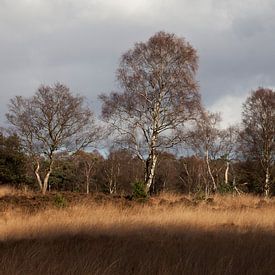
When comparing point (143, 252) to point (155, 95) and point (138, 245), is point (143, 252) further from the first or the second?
point (155, 95)

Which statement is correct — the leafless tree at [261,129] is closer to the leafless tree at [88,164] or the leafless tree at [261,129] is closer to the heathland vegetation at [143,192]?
the heathland vegetation at [143,192]

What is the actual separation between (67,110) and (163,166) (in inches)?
1397

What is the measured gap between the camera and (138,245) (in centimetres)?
753

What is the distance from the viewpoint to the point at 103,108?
27.4 metres

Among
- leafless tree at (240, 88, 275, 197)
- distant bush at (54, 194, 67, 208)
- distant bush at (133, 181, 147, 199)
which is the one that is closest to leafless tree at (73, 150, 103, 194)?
leafless tree at (240, 88, 275, 197)

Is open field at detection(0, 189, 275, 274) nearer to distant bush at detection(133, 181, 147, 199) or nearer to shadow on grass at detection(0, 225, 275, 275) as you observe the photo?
shadow on grass at detection(0, 225, 275, 275)

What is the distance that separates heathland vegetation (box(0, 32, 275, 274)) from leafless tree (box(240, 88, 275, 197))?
0.29 ft

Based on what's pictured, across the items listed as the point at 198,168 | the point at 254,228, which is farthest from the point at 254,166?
the point at 254,228

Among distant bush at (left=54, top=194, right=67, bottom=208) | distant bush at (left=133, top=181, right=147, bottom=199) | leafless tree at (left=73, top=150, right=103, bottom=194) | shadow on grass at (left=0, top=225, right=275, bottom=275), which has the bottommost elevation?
shadow on grass at (left=0, top=225, right=275, bottom=275)

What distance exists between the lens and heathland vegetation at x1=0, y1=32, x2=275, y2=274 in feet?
20.7

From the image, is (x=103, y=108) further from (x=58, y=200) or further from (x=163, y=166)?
(x=163, y=166)

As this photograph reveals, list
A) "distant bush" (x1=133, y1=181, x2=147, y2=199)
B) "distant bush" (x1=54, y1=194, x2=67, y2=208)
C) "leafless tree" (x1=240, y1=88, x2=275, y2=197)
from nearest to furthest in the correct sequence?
"distant bush" (x1=54, y1=194, x2=67, y2=208)
"distant bush" (x1=133, y1=181, x2=147, y2=199)
"leafless tree" (x1=240, y1=88, x2=275, y2=197)

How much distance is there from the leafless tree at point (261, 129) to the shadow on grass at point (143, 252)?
1138 inches

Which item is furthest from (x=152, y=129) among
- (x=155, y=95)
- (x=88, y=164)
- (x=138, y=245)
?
(x=88, y=164)
